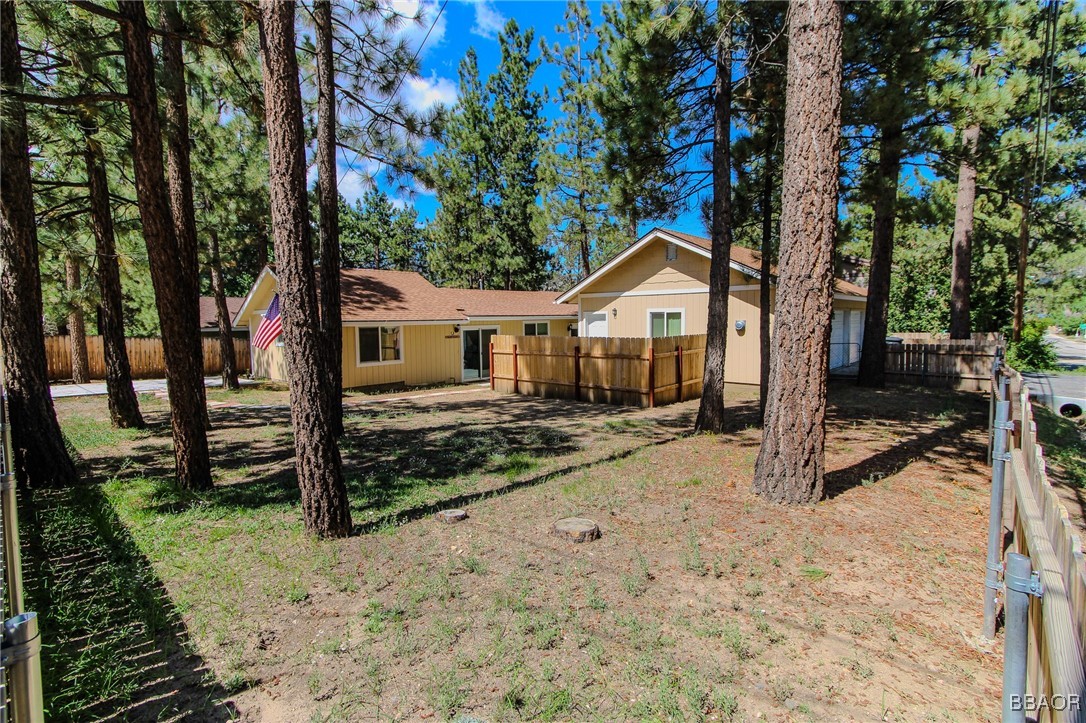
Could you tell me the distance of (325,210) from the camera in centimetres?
914

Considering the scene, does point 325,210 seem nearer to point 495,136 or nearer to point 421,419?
point 421,419

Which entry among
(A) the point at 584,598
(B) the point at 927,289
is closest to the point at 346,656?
(A) the point at 584,598

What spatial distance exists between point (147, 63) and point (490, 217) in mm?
25395

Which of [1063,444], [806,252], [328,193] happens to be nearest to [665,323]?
[1063,444]

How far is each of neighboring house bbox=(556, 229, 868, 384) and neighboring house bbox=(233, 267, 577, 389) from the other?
8.26 feet

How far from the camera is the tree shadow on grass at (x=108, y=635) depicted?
105 inches

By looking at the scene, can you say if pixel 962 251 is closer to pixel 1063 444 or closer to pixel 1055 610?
pixel 1063 444

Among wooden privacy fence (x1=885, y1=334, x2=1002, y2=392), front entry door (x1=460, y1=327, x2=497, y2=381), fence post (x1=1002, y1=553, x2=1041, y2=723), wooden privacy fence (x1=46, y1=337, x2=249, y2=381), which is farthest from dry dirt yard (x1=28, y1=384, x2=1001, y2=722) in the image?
wooden privacy fence (x1=46, y1=337, x2=249, y2=381)

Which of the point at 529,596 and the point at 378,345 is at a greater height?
the point at 378,345

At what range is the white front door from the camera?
1809 cm

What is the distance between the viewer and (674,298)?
16.2 metres

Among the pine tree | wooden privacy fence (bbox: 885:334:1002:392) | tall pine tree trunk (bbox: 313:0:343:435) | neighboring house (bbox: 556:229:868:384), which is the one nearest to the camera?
tall pine tree trunk (bbox: 313:0:343:435)
